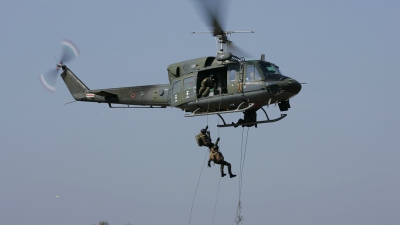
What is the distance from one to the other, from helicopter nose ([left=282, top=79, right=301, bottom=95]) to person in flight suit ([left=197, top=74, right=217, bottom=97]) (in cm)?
210

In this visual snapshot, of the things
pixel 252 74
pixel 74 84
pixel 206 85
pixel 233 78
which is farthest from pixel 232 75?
pixel 74 84

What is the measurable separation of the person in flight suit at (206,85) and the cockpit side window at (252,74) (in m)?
1.10

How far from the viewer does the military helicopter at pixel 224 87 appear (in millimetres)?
21812

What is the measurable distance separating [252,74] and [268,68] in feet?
1.55

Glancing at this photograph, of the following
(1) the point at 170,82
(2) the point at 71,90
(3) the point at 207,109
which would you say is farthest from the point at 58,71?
(3) the point at 207,109

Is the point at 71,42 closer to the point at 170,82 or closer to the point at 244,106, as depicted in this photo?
the point at 170,82

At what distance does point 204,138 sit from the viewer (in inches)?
885

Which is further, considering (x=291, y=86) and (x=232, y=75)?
(x=232, y=75)

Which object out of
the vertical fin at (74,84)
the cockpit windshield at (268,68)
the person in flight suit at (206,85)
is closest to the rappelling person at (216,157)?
the person in flight suit at (206,85)

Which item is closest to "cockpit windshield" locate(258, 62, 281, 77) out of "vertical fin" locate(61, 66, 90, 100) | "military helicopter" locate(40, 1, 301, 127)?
"military helicopter" locate(40, 1, 301, 127)

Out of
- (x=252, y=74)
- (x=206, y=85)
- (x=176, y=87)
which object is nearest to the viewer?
(x=252, y=74)

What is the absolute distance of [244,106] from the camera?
2228 centimetres

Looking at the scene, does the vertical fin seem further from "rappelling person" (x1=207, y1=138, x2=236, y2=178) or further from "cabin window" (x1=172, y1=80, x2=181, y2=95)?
"rappelling person" (x1=207, y1=138, x2=236, y2=178)

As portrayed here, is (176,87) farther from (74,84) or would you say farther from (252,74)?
(74,84)
